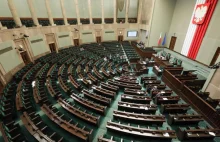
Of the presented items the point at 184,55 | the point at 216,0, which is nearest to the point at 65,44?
the point at 184,55

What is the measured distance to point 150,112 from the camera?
211 inches

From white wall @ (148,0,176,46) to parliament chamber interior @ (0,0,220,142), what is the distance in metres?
0.12

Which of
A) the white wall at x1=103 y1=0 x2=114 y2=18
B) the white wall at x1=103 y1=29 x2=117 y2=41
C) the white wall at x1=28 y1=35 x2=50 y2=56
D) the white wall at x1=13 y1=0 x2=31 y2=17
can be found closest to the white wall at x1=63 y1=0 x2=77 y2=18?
the white wall at x1=13 y1=0 x2=31 y2=17

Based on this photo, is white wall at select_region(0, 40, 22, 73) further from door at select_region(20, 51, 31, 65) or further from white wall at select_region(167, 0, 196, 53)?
white wall at select_region(167, 0, 196, 53)

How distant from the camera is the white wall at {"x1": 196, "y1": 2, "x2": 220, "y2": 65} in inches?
377

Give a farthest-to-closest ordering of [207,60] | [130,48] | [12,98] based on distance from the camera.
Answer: [130,48]
[207,60]
[12,98]

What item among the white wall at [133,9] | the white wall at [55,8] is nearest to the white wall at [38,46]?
the white wall at [55,8]

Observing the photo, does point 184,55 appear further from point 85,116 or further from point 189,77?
point 85,116

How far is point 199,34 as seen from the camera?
1123 centimetres

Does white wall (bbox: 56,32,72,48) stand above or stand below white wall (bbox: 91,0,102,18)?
below

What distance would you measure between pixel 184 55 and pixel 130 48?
6.61 metres

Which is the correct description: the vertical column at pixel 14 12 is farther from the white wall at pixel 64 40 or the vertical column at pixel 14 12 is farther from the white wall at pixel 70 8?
the white wall at pixel 70 8

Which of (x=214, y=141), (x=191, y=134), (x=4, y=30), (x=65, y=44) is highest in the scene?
(x=4, y=30)

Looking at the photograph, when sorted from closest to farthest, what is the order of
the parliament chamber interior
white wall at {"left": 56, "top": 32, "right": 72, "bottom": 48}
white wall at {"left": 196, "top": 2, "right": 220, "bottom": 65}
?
the parliament chamber interior < white wall at {"left": 196, "top": 2, "right": 220, "bottom": 65} < white wall at {"left": 56, "top": 32, "right": 72, "bottom": 48}
